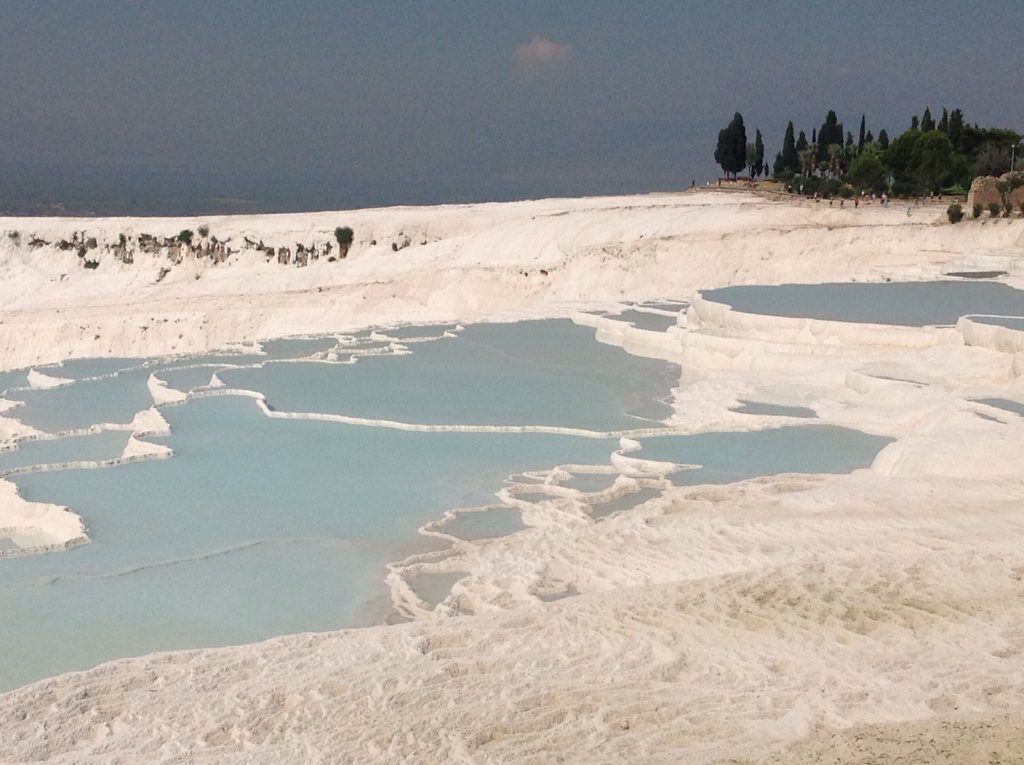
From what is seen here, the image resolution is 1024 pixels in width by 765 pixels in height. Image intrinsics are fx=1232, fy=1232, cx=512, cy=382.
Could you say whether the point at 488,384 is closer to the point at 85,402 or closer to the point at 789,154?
the point at 85,402

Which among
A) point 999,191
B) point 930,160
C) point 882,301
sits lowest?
point 882,301

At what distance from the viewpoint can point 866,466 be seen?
22.1 ft

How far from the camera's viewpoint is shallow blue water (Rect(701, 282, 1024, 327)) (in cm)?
1056

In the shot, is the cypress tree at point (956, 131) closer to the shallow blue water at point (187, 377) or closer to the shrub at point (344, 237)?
the shrub at point (344, 237)

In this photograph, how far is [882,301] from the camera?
38.6 ft

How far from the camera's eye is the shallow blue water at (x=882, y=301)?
1056cm

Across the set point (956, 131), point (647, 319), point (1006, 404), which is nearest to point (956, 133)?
point (956, 131)

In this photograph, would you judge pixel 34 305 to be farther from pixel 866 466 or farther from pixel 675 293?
pixel 866 466

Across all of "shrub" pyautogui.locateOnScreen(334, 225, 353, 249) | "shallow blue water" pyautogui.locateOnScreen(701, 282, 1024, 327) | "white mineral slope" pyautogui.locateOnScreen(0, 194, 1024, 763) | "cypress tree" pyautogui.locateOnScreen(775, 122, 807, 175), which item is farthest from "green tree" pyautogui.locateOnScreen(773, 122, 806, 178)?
"white mineral slope" pyautogui.locateOnScreen(0, 194, 1024, 763)

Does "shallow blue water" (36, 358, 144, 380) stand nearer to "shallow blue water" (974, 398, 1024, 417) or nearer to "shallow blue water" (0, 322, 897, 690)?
"shallow blue water" (0, 322, 897, 690)

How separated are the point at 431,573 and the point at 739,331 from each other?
626 centimetres

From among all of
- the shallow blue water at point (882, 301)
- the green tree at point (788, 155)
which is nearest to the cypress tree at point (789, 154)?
the green tree at point (788, 155)

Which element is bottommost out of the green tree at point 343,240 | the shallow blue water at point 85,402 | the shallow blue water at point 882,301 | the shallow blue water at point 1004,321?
the shallow blue water at point 85,402

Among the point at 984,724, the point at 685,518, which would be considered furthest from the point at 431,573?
the point at 984,724
